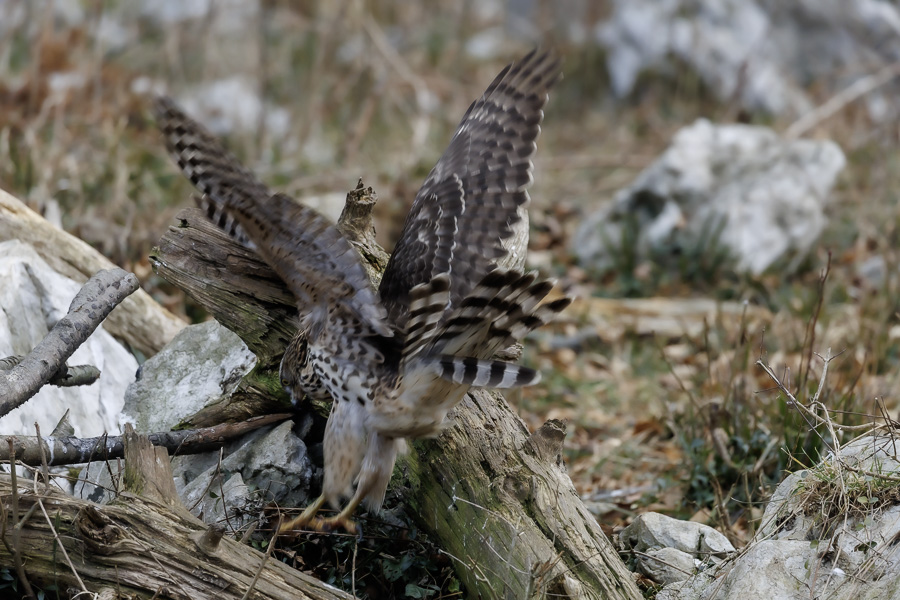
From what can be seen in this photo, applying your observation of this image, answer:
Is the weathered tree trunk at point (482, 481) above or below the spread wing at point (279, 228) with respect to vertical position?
below

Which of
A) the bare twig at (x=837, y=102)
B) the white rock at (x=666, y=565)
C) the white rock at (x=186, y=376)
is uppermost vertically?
the bare twig at (x=837, y=102)

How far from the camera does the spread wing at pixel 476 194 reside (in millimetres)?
3459

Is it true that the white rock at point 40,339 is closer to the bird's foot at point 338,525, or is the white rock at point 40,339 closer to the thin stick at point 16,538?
the thin stick at point 16,538

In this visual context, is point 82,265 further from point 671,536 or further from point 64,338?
point 671,536

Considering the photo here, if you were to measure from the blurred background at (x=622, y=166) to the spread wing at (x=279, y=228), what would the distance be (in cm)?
167

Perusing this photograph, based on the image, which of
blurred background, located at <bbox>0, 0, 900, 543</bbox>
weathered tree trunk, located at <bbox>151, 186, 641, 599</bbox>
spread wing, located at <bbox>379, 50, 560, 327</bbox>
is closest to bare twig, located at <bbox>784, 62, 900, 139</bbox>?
blurred background, located at <bbox>0, 0, 900, 543</bbox>

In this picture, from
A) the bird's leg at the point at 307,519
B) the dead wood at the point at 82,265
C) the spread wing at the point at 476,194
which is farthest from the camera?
the dead wood at the point at 82,265

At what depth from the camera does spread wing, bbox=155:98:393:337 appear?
9.67ft

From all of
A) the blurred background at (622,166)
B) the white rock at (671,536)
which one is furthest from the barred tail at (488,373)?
the blurred background at (622,166)

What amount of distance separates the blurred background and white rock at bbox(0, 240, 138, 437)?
1231 millimetres

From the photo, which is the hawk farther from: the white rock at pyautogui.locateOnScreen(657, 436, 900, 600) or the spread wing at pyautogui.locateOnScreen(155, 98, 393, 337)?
the white rock at pyautogui.locateOnScreen(657, 436, 900, 600)

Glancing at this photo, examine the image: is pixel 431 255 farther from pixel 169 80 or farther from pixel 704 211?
pixel 169 80

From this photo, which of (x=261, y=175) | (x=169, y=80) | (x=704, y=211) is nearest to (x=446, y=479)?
(x=704, y=211)

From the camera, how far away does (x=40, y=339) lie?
3854mm
